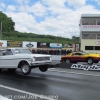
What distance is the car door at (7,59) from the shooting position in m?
11.8

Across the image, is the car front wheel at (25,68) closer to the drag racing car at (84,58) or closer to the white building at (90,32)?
the drag racing car at (84,58)

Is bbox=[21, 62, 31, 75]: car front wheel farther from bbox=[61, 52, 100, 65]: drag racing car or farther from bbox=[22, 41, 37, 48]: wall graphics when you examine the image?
bbox=[22, 41, 37, 48]: wall graphics

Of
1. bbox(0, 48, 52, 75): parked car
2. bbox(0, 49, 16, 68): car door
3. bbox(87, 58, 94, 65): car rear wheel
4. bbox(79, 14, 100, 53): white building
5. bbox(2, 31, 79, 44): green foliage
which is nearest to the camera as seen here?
bbox(0, 48, 52, 75): parked car

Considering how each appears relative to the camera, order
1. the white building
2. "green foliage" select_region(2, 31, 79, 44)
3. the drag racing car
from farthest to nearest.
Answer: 1. "green foliage" select_region(2, 31, 79, 44)
2. the white building
3. the drag racing car

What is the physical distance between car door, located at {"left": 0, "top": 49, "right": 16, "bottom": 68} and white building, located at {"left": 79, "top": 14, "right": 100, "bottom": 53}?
3093 cm

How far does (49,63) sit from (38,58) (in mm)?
994

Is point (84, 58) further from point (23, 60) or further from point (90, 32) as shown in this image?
point (90, 32)

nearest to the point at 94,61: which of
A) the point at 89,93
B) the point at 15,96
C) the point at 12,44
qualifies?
→ the point at 89,93

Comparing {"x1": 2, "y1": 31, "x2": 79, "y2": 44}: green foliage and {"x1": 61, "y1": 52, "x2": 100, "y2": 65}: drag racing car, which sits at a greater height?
{"x1": 2, "y1": 31, "x2": 79, "y2": 44}: green foliage

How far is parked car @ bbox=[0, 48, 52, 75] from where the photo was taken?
35.4 ft

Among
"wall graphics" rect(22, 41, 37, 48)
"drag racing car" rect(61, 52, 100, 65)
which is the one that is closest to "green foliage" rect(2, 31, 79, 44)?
"wall graphics" rect(22, 41, 37, 48)

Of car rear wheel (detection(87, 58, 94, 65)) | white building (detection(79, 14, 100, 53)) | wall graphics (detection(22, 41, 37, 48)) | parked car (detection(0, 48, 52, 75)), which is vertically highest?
white building (detection(79, 14, 100, 53))

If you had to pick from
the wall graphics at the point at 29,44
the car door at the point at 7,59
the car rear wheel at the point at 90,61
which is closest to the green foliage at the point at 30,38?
the wall graphics at the point at 29,44

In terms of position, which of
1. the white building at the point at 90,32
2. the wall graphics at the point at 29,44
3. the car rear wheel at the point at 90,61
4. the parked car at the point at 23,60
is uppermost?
the white building at the point at 90,32
